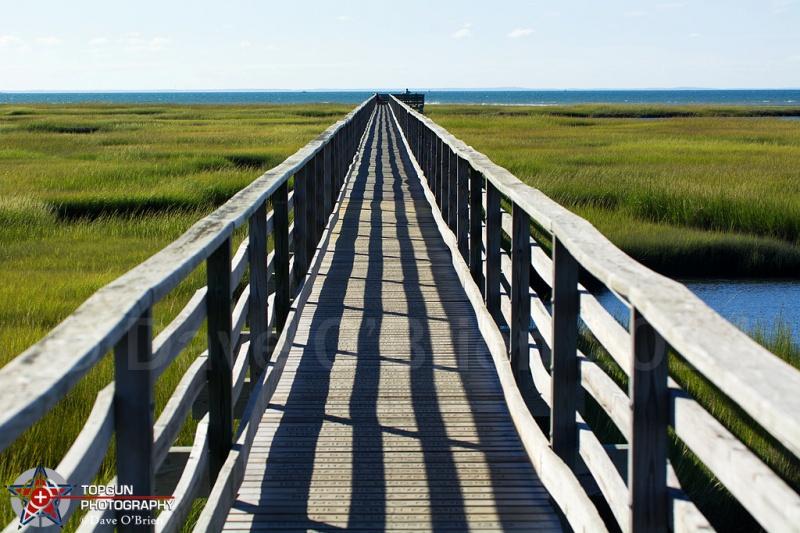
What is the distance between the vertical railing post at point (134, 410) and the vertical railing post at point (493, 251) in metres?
3.17

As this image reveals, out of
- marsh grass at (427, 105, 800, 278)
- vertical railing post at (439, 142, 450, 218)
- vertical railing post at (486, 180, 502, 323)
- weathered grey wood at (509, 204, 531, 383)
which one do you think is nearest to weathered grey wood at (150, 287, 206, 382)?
weathered grey wood at (509, 204, 531, 383)

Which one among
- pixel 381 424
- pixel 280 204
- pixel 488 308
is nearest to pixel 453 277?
pixel 488 308

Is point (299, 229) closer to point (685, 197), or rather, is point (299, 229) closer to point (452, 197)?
point (452, 197)

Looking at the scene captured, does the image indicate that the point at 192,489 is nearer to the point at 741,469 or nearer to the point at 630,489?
the point at 630,489

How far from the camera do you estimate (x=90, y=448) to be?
1881 millimetres

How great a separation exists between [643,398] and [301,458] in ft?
5.68

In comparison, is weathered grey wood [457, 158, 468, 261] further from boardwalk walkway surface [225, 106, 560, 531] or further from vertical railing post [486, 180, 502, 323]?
vertical railing post [486, 180, 502, 323]

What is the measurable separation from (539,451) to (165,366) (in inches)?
57.3

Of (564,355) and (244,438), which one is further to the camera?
(244,438)

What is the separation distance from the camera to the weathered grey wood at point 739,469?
1.46 m

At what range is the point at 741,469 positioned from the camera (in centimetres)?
167

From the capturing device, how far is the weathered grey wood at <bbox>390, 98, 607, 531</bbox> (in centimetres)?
272

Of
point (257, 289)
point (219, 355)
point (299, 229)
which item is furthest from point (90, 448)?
point (299, 229)

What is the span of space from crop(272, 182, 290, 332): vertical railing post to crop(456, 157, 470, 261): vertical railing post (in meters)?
2.09
